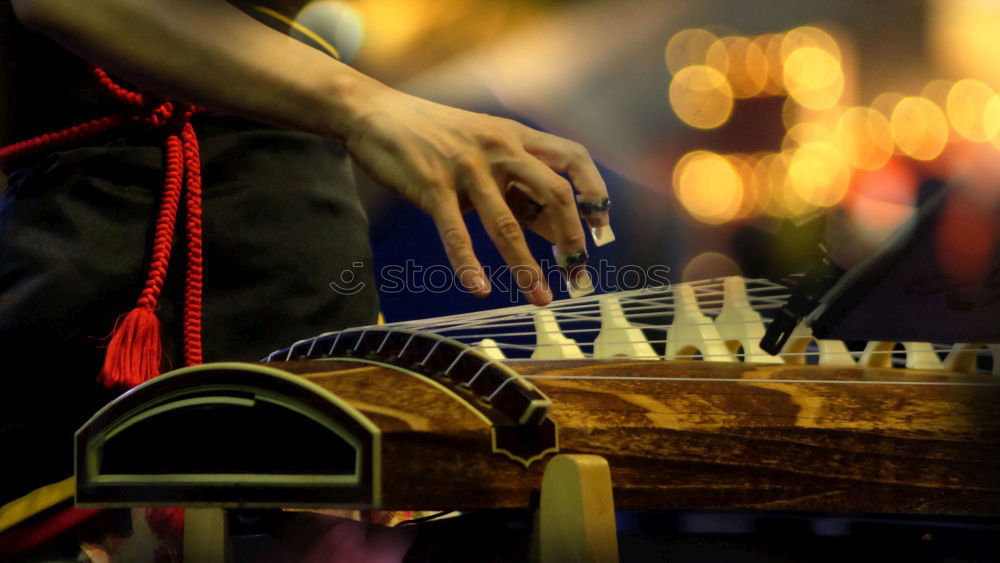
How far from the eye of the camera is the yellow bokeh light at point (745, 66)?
1.51 m

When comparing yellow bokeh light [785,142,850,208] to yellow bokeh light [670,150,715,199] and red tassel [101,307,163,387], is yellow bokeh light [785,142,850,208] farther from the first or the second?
red tassel [101,307,163,387]

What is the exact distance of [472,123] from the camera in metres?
0.69

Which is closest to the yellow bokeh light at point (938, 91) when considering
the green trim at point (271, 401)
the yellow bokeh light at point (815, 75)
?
the yellow bokeh light at point (815, 75)

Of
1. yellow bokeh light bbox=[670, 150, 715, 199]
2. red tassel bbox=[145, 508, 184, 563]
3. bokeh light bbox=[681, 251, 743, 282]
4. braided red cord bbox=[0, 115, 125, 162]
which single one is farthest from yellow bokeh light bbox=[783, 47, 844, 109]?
red tassel bbox=[145, 508, 184, 563]

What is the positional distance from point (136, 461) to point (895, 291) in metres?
0.48

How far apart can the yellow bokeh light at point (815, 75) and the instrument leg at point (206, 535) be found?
1.43 metres

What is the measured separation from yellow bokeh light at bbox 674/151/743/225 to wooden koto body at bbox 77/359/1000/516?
1.02m

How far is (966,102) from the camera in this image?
1475mm

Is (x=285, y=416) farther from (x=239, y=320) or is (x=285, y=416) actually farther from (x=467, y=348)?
(x=239, y=320)

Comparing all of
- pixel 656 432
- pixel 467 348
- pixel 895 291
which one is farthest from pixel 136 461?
pixel 895 291

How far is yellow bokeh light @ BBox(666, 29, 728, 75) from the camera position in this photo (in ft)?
4.65

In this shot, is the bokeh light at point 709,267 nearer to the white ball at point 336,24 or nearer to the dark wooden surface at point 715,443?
the white ball at point 336,24

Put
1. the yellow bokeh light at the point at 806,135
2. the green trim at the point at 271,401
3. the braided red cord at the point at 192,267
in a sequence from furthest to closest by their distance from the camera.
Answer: the yellow bokeh light at the point at 806,135, the braided red cord at the point at 192,267, the green trim at the point at 271,401

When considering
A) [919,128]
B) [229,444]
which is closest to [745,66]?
[919,128]
